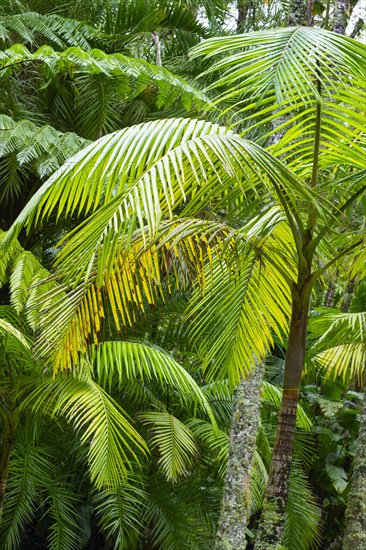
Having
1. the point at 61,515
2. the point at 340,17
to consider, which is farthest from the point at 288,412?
the point at 340,17

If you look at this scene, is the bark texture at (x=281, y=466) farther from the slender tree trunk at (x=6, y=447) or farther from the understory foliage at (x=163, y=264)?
the slender tree trunk at (x=6, y=447)

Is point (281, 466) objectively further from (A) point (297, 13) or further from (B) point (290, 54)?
(A) point (297, 13)

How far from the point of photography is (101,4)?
8.73 metres

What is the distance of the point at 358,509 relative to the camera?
479 cm

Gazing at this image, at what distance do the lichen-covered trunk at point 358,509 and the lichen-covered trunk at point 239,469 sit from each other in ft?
2.49

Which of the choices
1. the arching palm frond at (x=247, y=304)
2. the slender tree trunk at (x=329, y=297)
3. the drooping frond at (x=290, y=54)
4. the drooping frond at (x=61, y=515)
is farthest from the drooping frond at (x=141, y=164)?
the slender tree trunk at (x=329, y=297)

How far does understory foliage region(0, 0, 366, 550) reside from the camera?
3.01 m

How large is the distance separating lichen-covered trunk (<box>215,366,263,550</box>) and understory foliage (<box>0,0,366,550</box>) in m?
0.34

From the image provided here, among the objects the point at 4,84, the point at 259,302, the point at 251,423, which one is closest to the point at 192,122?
the point at 259,302

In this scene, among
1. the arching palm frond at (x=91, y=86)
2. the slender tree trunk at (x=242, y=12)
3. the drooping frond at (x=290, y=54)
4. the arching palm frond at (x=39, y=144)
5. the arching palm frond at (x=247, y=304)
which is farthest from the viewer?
the slender tree trunk at (x=242, y=12)

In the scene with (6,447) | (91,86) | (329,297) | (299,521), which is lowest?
(299,521)

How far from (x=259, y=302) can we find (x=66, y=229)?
14.6ft

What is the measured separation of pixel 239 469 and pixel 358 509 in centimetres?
87

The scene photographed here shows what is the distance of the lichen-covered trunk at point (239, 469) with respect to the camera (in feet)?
17.3
